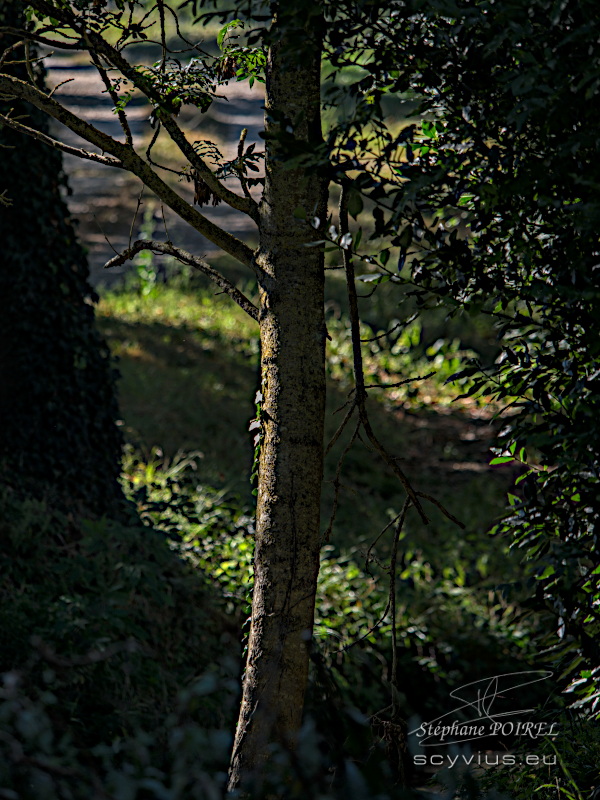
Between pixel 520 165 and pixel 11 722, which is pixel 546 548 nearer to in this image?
pixel 520 165

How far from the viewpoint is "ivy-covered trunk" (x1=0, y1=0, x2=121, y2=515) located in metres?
5.39

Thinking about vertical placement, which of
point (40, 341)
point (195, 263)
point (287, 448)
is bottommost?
point (287, 448)

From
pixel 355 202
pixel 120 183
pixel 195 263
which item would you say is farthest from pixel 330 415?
pixel 120 183

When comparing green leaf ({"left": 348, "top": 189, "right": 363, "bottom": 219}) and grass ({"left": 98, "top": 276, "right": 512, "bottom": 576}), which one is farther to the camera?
grass ({"left": 98, "top": 276, "right": 512, "bottom": 576})

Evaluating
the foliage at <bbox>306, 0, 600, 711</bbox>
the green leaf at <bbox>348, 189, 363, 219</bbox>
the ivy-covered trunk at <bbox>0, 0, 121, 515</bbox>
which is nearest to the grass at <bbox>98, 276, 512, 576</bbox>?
the ivy-covered trunk at <bbox>0, 0, 121, 515</bbox>

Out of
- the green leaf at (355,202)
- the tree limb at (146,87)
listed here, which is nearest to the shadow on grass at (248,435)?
the tree limb at (146,87)
